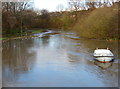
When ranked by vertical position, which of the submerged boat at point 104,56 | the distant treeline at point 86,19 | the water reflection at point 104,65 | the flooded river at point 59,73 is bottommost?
the flooded river at point 59,73

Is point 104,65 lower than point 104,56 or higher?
lower

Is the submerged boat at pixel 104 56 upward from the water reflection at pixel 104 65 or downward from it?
upward

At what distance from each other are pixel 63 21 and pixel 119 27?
108ft

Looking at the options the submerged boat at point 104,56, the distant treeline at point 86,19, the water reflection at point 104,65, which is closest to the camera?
the water reflection at point 104,65

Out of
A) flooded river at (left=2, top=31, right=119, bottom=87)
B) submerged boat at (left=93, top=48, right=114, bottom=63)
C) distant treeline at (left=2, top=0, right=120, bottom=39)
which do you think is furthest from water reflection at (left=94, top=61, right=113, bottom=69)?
distant treeline at (left=2, top=0, right=120, bottom=39)

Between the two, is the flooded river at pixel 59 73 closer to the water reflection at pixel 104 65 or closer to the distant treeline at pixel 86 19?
the water reflection at pixel 104 65

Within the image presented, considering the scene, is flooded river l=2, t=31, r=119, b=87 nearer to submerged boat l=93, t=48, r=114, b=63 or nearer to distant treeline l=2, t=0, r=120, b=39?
submerged boat l=93, t=48, r=114, b=63

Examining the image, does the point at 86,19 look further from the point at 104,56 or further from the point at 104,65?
the point at 104,65

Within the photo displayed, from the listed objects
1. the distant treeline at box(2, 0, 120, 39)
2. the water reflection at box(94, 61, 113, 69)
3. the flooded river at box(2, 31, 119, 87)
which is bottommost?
the flooded river at box(2, 31, 119, 87)

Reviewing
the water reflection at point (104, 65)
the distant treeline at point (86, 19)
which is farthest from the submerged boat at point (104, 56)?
the distant treeline at point (86, 19)

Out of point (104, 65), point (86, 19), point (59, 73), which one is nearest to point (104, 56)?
point (104, 65)

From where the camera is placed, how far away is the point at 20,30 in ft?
123

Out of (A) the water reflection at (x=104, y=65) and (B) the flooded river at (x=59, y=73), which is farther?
(A) the water reflection at (x=104, y=65)

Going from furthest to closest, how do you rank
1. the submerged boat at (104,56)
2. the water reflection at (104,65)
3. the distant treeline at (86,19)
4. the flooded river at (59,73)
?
the distant treeline at (86,19)
the submerged boat at (104,56)
the water reflection at (104,65)
the flooded river at (59,73)
